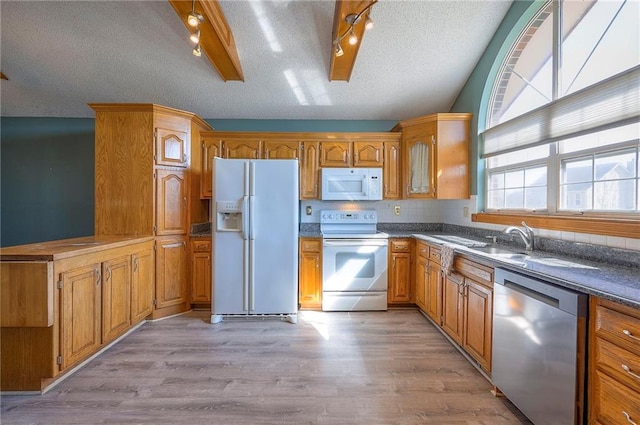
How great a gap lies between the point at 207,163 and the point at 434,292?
315 cm

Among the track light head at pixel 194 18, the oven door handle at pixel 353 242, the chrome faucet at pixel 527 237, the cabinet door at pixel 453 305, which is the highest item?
the track light head at pixel 194 18

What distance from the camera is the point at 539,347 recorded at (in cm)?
147

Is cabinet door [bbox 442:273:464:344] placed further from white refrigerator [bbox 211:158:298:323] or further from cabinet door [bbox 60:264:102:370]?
cabinet door [bbox 60:264:102:370]

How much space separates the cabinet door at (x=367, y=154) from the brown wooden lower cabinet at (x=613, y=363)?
2.73 metres

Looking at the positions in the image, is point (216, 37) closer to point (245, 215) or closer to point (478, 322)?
point (245, 215)

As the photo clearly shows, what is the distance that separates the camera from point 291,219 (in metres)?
3.07

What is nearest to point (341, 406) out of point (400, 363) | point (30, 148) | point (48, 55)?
point (400, 363)

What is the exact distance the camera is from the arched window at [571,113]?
1.73 metres

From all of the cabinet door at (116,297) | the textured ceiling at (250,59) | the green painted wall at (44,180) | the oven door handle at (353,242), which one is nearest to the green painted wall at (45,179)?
the green painted wall at (44,180)

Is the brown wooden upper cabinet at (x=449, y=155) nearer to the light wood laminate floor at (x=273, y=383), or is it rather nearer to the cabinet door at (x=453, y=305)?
the cabinet door at (x=453, y=305)

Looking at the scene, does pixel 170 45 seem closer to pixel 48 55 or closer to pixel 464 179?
pixel 48 55

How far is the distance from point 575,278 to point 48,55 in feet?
16.5

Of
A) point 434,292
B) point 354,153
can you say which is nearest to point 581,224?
point 434,292

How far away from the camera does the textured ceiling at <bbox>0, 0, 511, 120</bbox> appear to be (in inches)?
104
